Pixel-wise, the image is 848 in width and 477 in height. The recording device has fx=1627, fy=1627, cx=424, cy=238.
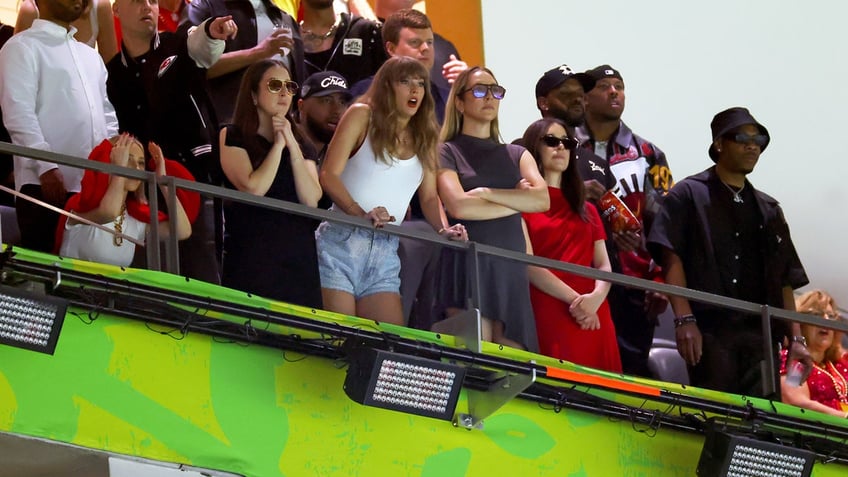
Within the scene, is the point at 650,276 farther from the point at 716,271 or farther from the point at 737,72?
the point at 737,72

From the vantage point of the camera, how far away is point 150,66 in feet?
21.1

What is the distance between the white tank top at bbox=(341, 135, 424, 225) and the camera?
6.04m

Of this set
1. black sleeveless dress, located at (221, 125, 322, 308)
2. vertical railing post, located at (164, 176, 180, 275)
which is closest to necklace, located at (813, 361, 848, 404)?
black sleeveless dress, located at (221, 125, 322, 308)

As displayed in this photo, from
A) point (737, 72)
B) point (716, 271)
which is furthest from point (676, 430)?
point (737, 72)

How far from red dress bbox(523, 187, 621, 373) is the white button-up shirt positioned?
1754 mm

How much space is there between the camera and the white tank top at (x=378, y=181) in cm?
604

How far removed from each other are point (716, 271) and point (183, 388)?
97.7 inches

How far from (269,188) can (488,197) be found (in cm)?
87

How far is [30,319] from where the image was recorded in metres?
5.10

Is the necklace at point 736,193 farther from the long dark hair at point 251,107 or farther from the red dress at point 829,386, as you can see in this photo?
the long dark hair at point 251,107

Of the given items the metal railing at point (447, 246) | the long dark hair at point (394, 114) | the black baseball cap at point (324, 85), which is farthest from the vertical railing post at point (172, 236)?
the black baseball cap at point (324, 85)

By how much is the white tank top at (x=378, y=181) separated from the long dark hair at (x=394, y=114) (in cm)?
4

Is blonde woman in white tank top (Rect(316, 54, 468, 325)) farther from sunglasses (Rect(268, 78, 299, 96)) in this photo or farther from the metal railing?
sunglasses (Rect(268, 78, 299, 96))

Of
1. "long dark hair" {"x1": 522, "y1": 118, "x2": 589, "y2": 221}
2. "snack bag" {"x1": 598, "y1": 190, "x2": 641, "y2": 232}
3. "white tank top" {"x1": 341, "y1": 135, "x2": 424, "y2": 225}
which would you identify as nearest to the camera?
"white tank top" {"x1": 341, "y1": 135, "x2": 424, "y2": 225}
